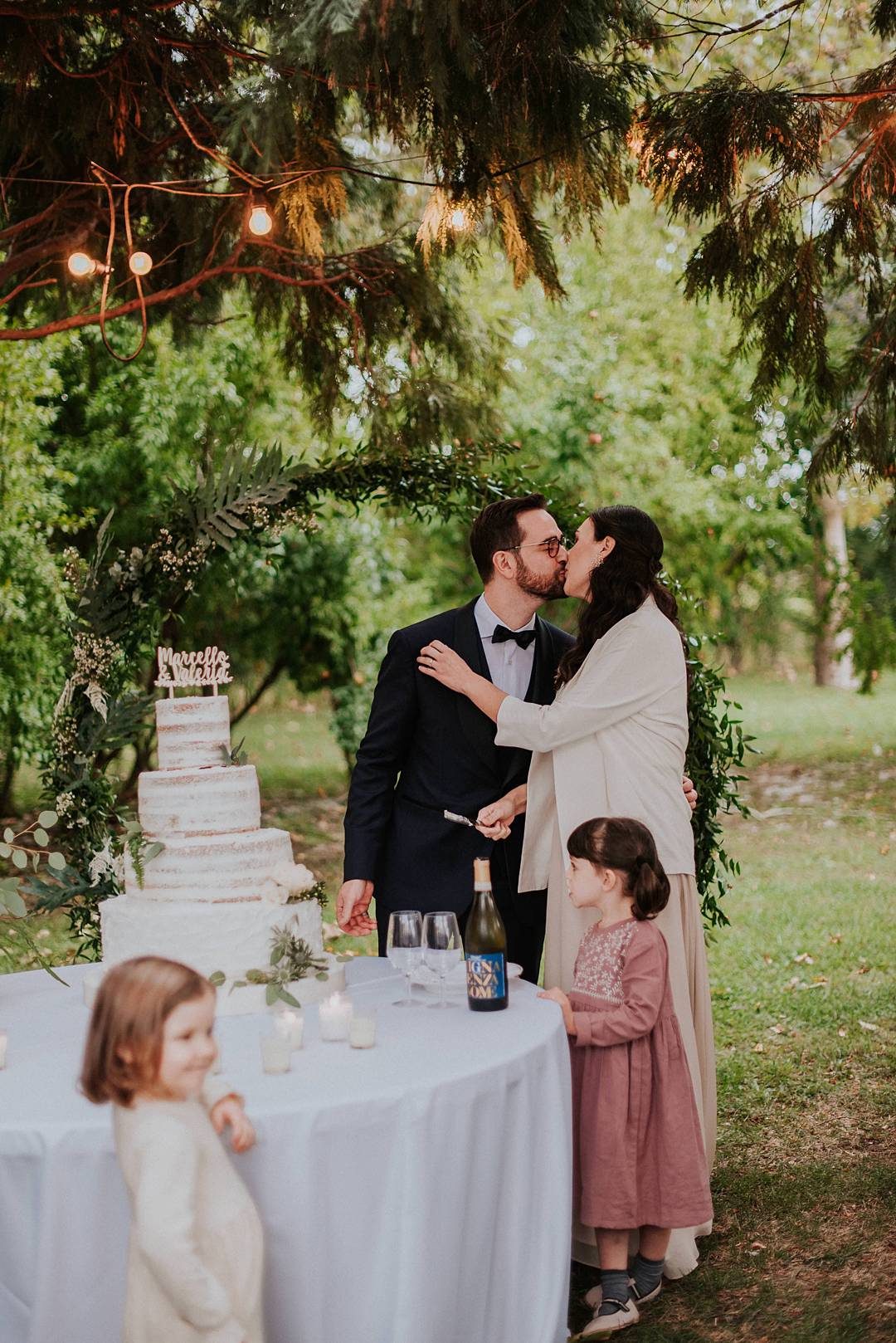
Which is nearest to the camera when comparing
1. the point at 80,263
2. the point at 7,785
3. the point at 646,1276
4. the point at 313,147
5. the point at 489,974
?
the point at 489,974

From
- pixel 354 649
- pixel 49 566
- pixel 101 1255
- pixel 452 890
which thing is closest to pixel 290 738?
pixel 354 649

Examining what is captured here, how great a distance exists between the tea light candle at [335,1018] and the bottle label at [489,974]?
1.16 ft

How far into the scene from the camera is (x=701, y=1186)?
3666 mm

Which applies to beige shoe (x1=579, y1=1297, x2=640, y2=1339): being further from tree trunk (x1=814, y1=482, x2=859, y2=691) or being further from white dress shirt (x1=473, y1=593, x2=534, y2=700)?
tree trunk (x1=814, y1=482, x2=859, y2=691)

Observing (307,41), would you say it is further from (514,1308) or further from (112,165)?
(514,1308)

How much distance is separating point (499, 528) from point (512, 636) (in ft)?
1.25

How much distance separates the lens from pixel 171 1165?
2473 mm

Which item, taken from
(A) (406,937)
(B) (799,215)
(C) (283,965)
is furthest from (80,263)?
(A) (406,937)

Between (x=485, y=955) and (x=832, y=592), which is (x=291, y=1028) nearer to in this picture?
(x=485, y=955)

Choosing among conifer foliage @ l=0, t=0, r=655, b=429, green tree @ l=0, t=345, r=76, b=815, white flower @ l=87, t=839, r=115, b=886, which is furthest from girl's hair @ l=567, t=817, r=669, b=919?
green tree @ l=0, t=345, r=76, b=815

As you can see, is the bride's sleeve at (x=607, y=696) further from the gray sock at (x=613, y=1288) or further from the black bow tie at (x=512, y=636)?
the gray sock at (x=613, y=1288)

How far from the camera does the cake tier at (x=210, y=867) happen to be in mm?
3629

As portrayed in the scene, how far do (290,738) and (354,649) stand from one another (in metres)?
8.51

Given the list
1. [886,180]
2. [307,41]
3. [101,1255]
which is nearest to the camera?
[101,1255]
